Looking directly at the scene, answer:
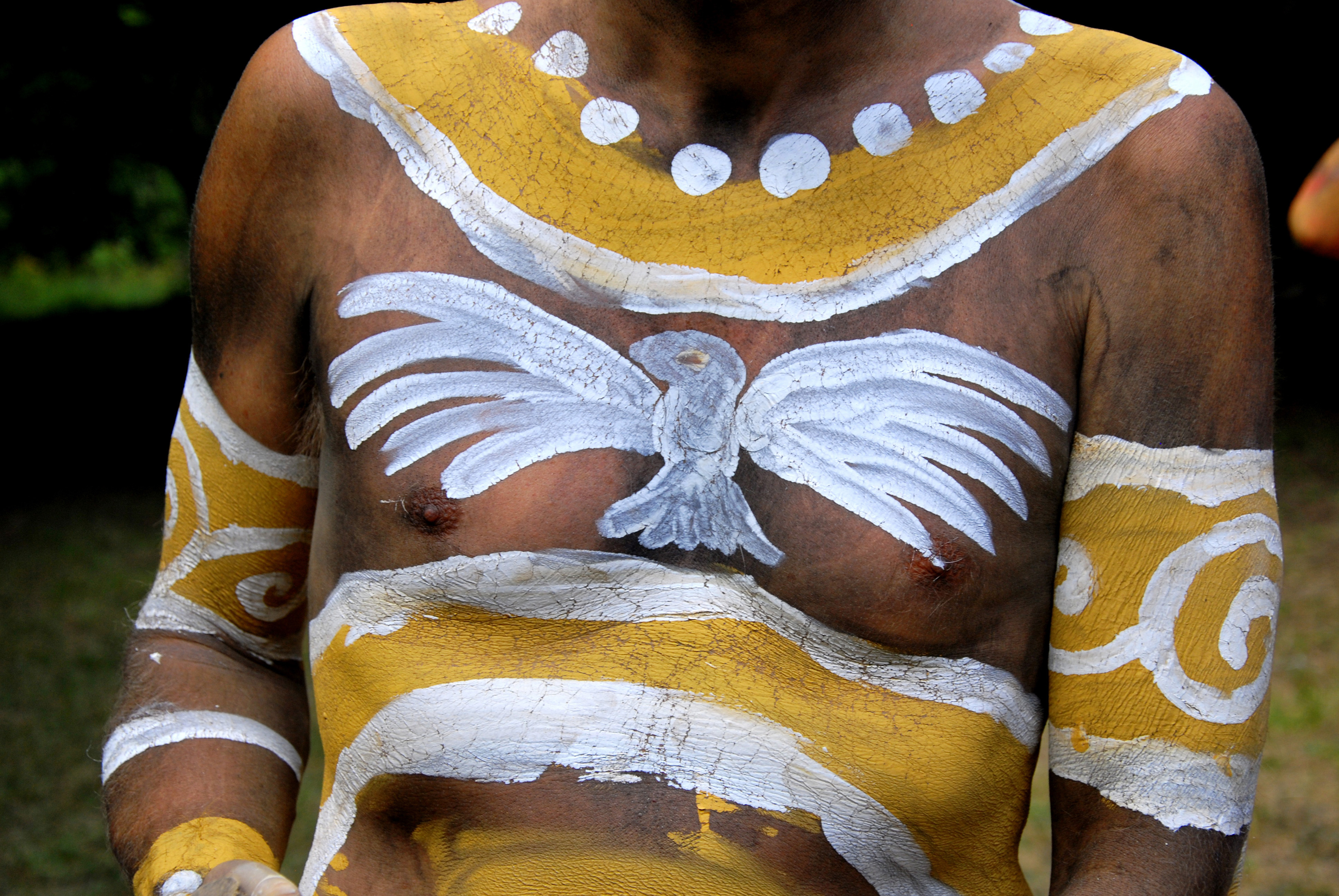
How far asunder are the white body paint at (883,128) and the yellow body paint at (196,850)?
39.4 inches

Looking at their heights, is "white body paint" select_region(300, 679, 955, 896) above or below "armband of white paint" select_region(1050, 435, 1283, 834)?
below

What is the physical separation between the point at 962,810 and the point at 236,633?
899 millimetres

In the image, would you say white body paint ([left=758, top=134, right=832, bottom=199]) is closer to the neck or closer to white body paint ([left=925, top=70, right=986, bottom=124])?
the neck

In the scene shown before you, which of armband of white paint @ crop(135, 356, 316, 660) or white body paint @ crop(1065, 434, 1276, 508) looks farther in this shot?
armband of white paint @ crop(135, 356, 316, 660)

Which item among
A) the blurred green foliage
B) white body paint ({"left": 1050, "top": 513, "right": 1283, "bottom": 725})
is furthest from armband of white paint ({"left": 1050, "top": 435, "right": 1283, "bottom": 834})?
the blurred green foliage

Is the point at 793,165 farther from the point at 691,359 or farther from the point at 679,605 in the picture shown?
the point at 679,605

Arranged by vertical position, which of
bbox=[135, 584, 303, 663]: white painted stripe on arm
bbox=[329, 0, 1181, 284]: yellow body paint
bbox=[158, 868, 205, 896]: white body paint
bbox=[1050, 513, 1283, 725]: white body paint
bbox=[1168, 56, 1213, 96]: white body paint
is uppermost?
bbox=[1168, 56, 1213, 96]: white body paint

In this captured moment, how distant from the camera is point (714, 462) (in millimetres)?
1221

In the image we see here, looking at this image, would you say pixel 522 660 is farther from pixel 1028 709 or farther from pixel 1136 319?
pixel 1136 319

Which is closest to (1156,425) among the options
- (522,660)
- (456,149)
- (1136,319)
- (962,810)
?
(1136,319)

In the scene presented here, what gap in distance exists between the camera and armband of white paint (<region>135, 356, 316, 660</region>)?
57.1 inches

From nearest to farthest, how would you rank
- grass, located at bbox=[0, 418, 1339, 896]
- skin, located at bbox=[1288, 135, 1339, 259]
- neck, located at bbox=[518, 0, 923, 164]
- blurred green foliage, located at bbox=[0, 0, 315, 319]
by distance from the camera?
skin, located at bbox=[1288, 135, 1339, 259] → neck, located at bbox=[518, 0, 923, 164] → grass, located at bbox=[0, 418, 1339, 896] → blurred green foliage, located at bbox=[0, 0, 315, 319]

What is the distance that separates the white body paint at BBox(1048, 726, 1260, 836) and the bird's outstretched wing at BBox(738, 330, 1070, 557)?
10.0 inches

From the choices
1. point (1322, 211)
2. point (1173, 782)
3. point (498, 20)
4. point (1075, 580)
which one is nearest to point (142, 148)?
point (498, 20)
